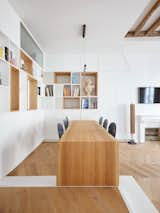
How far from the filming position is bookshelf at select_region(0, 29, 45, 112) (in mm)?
3094

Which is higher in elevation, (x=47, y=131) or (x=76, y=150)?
(x=76, y=150)

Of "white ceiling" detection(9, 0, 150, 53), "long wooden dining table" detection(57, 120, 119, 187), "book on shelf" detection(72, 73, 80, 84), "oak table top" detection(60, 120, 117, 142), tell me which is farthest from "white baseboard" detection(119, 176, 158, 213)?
"book on shelf" detection(72, 73, 80, 84)

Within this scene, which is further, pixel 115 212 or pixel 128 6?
pixel 128 6

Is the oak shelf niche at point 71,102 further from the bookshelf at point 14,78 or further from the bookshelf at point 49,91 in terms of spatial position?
the bookshelf at point 14,78

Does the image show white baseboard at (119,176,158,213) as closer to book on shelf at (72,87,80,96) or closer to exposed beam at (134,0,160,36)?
exposed beam at (134,0,160,36)

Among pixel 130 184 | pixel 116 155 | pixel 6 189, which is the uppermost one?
pixel 116 155

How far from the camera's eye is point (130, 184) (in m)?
2.85

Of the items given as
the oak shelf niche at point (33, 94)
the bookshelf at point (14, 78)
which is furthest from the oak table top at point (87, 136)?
the oak shelf niche at point (33, 94)

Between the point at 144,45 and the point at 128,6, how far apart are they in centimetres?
296

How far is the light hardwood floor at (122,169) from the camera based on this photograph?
5.67ft

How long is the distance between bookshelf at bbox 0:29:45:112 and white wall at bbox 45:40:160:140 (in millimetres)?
1233

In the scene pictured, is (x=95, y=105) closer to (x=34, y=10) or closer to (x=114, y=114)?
(x=114, y=114)

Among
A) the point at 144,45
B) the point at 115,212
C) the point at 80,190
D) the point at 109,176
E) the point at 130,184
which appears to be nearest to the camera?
the point at 115,212

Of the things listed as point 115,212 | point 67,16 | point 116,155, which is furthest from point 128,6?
point 115,212
